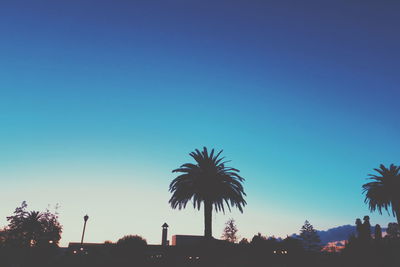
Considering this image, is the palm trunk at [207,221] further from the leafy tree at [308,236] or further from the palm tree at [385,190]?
the leafy tree at [308,236]

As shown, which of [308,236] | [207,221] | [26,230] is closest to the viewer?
[207,221]

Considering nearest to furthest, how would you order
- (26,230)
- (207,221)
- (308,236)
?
(207,221), (26,230), (308,236)

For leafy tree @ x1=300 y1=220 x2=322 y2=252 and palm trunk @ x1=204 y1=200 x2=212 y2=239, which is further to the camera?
leafy tree @ x1=300 y1=220 x2=322 y2=252

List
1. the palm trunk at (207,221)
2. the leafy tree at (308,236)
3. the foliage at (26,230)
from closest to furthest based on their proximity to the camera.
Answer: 1. the palm trunk at (207,221)
2. the foliage at (26,230)
3. the leafy tree at (308,236)

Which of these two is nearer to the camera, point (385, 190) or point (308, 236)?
point (385, 190)

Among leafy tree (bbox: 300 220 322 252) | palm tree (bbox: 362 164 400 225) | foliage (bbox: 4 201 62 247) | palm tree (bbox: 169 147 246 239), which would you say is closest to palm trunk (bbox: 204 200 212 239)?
palm tree (bbox: 169 147 246 239)

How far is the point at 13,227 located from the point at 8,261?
55173mm

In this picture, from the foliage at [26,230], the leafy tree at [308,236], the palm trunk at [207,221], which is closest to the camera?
the palm trunk at [207,221]

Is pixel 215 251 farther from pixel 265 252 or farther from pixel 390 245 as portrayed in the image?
pixel 390 245

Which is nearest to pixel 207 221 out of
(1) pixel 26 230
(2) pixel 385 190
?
(2) pixel 385 190

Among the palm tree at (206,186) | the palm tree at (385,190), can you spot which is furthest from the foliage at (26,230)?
the palm tree at (385,190)

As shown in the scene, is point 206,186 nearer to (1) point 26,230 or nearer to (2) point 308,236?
(1) point 26,230

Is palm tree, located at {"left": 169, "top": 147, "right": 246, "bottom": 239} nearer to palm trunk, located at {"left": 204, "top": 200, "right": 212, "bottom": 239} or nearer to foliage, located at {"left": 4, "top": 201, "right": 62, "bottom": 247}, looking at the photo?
palm trunk, located at {"left": 204, "top": 200, "right": 212, "bottom": 239}

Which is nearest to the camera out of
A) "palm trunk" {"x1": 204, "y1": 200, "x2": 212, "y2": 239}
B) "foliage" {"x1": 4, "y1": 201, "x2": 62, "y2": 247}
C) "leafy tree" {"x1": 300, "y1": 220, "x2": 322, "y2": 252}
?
"palm trunk" {"x1": 204, "y1": 200, "x2": 212, "y2": 239}
